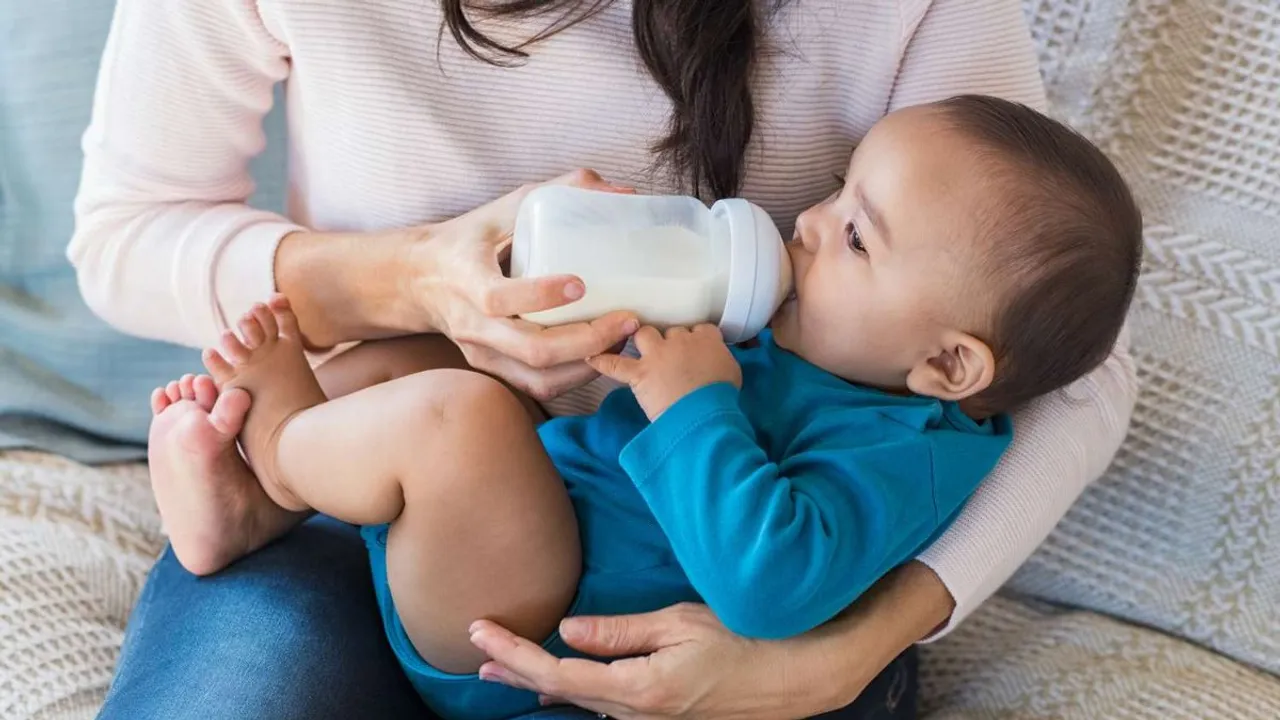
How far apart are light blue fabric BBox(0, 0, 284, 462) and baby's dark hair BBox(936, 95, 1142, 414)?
2.84 ft

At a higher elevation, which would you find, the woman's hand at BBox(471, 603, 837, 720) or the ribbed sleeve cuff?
the ribbed sleeve cuff

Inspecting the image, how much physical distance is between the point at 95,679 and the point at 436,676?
0.34 meters

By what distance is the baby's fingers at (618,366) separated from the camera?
2.92 feet

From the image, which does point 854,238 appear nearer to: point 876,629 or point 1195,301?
point 876,629

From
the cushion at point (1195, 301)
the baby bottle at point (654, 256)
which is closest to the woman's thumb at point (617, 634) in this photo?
the baby bottle at point (654, 256)

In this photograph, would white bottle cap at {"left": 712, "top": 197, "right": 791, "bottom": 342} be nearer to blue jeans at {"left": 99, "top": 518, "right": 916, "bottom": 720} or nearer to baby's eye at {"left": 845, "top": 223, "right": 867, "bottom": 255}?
baby's eye at {"left": 845, "top": 223, "right": 867, "bottom": 255}

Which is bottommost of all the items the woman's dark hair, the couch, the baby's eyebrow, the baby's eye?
the couch

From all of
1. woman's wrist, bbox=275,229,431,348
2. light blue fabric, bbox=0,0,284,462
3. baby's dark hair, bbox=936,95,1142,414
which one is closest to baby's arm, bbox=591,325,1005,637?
baby's dark hair, bbox=936,95,1142,414

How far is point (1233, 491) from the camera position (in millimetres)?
1216

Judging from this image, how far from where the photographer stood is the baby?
0.89 m

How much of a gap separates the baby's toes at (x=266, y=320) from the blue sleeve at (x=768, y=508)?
1.08 feet

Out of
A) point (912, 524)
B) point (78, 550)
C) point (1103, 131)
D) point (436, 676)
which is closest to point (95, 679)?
point (78, 550)

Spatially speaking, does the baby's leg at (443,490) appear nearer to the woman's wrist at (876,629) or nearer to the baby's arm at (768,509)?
the baby's arm at (768,509)

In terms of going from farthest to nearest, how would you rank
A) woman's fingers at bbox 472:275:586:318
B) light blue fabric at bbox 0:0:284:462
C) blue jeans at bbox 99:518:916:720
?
light blue fabric at bbox 0:0:284:462 < blue jeans at bbox 99:518:916:720 < woman's fingers at bbox 472:275:586:318
